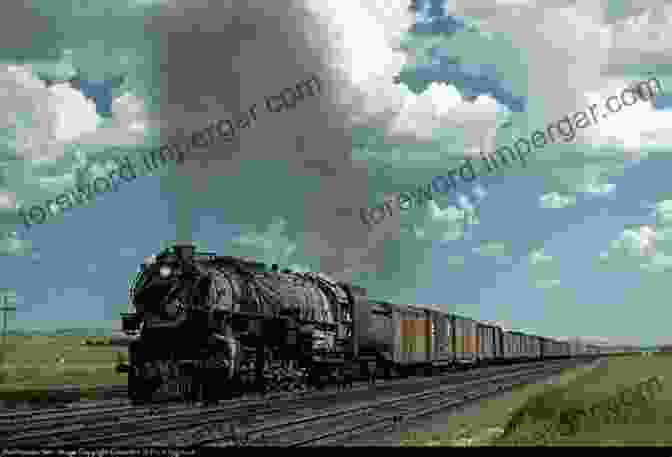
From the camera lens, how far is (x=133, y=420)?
64.8ft

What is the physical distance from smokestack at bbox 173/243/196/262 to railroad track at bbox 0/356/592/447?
4.10 metres

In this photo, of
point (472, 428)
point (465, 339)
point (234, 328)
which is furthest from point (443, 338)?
point (472, 428)

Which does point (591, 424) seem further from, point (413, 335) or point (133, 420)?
point (413, 335)

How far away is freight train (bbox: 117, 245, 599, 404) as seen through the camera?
23016 mm

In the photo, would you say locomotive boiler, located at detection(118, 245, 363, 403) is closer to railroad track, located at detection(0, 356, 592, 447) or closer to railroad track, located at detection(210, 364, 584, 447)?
railroad track, located at detection(0, 356, 592, 447)

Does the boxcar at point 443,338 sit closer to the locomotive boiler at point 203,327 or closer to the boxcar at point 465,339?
the boxcar at point 465,339

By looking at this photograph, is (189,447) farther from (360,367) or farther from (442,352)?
(442,352)

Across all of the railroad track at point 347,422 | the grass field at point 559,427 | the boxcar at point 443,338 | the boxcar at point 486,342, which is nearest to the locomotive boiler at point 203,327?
the railroad track at point 347,422

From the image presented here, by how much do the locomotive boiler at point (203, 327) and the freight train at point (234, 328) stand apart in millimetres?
28

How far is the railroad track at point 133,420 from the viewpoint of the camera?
1638 cm

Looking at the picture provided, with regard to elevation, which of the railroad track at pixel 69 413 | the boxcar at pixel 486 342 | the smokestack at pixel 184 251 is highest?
the smokestack at pixel 184 251

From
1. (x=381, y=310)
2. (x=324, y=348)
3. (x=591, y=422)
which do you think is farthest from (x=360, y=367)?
(x=591, y=422)

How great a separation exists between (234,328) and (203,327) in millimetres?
1544

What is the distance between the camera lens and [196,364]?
74.7ft
